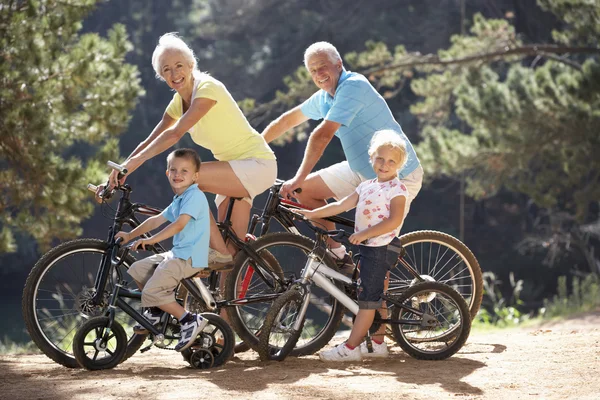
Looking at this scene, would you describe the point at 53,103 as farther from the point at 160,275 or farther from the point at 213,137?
the point at 160,275

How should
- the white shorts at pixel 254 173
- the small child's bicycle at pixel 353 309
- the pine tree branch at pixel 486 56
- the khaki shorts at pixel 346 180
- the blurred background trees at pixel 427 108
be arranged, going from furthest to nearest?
1. the pine tree branch at pixel 486 56
2. the blurred background trees at pixel 427 108
3. the khaki shorts at pixel 346 180
4. the white shorts at pixel 254 173
5. the small child's bicycle at pixel 353 309

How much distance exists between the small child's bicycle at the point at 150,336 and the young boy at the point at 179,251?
0.19ft

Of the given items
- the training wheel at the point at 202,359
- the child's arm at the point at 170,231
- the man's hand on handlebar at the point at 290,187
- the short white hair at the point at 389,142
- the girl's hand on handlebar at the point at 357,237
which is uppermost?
the short white hair at the point at 389,142

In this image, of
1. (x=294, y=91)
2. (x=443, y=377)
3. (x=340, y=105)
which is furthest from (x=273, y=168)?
(x=294, y=91)

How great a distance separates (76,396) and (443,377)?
1.66 metres

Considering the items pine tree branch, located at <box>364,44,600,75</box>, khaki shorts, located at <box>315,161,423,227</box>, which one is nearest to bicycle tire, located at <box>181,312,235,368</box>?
khaki shorts, located at <box>315,161,423,227</box>

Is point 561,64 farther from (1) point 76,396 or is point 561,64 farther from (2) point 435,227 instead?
(2) point 435,227

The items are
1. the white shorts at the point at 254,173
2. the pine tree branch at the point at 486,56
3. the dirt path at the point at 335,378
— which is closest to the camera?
the dirt path at the point at 335,378

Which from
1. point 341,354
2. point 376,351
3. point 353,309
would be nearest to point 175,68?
point 353,309

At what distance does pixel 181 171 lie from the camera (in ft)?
15.0

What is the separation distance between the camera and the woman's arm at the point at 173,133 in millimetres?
4590

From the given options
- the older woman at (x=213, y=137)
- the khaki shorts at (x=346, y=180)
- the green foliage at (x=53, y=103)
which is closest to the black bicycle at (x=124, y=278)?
the older woman at (x=213, y=137)

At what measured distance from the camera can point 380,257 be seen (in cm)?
477

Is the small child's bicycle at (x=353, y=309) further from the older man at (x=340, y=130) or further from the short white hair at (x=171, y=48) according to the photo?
the short white hair at (x=171, y=48)
